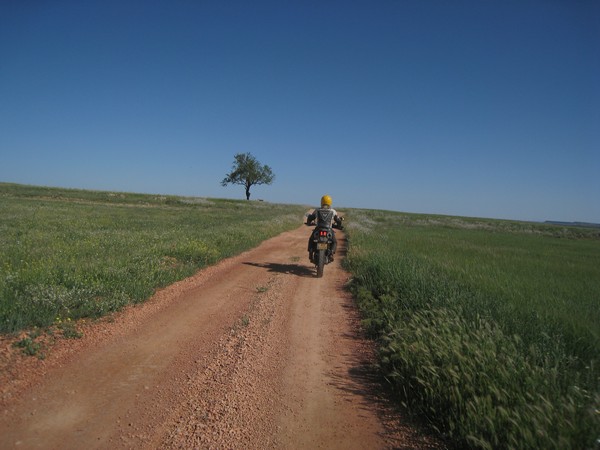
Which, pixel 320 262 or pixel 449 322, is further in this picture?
pixel 320 262

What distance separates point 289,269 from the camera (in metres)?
10.8

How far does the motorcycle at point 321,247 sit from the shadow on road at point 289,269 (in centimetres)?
44

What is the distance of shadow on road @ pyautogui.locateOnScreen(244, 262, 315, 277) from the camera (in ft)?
33.6

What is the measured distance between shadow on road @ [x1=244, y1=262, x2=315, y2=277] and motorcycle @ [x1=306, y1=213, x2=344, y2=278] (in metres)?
0.44

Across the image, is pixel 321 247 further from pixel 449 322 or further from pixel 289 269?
pixel 449 322

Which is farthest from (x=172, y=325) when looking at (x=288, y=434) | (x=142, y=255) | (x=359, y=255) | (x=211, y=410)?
(x=359, y=255)

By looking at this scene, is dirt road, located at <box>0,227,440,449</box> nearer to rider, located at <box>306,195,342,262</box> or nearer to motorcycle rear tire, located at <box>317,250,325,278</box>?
motorcycle rear tire, located at <box>317,250,325,278</box>

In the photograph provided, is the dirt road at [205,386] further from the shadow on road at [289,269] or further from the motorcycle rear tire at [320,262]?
the shadow on road at [289,269]

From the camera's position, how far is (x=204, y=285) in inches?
329

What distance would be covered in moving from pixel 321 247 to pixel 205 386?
21.5 feet

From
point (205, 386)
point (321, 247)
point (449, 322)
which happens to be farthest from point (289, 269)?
point (205, 386)

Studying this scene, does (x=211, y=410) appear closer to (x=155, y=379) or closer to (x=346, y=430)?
(x=155, y=379)

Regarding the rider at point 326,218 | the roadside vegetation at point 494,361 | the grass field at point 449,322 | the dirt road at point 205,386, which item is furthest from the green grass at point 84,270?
the roadside vegetation at point 494,361

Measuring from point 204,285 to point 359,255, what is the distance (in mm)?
5413
